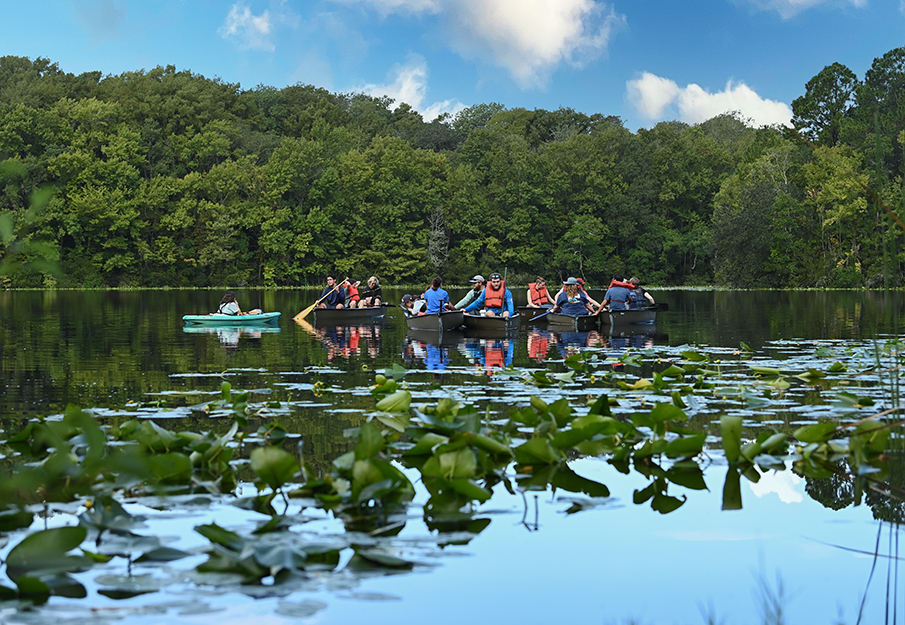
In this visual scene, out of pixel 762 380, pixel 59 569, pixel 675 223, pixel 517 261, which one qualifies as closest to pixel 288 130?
pixel 517 261

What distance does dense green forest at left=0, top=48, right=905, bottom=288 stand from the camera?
56.2 m

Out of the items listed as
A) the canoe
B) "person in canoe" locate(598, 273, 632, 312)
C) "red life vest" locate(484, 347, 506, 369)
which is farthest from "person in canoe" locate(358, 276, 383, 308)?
"red life vest" locate(484, 347, 506, 369)

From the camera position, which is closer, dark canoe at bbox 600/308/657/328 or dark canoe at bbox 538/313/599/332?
dark canoe at bbox 600/308/657/328

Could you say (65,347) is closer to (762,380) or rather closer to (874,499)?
(762,380)

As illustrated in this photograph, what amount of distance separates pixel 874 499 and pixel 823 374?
5355 millimetres

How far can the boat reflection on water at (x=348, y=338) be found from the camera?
14.8m

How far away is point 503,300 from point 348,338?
10.9ft

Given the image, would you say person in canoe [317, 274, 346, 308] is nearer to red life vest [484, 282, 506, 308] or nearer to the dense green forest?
red life vest [484, 282, 506, 308]

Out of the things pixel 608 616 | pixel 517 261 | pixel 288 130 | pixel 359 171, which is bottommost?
pixel 608 616

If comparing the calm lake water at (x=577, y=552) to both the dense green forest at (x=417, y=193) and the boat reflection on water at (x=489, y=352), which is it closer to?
the boat reflection on water at (x=489, y=352)

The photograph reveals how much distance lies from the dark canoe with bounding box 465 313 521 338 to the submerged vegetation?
10.6 metres

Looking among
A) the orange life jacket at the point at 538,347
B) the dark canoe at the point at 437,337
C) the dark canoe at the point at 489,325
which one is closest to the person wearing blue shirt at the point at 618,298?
the orange life jacket at the point at 538,347

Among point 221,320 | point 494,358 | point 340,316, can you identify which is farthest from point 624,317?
point 221,320

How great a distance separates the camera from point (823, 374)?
9.99m
